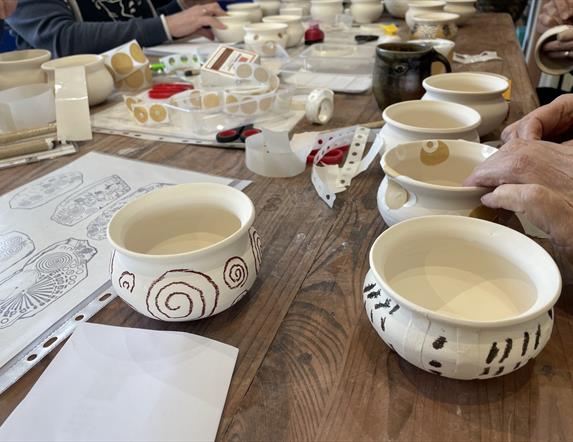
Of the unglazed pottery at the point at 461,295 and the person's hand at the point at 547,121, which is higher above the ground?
the person's hand at the point at 547,121

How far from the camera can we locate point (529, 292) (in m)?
0.40

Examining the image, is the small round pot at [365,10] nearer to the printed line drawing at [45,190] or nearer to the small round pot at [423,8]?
the small round pot at [423,8]

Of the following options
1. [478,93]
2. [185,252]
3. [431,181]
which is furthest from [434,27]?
[185,252]

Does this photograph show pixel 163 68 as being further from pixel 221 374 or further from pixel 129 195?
pixel 221 374

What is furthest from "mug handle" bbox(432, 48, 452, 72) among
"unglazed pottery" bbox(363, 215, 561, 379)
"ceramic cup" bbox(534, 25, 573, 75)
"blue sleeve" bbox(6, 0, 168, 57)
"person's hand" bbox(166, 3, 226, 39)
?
"blue sleeve" bbox(6, 0, 168, 57)

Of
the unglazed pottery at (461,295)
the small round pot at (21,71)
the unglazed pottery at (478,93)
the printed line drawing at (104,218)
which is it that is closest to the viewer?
the unglazed pottery at (461,295)

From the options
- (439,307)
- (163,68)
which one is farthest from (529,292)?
(163,68)

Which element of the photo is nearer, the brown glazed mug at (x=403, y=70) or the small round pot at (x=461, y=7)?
the brown glazed mug at (x=403, y=70)

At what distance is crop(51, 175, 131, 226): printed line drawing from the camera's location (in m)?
0.66

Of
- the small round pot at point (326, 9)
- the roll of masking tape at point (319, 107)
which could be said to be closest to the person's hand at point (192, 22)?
the small round pot at point (326, 9)

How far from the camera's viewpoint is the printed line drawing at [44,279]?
1.59 ft

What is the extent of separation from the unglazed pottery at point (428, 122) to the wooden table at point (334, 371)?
127mm

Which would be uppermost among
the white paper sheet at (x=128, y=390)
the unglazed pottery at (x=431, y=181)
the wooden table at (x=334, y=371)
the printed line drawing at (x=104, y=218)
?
the unglazed pottery at (x=431, y=181)

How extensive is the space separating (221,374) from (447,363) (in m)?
0.19
